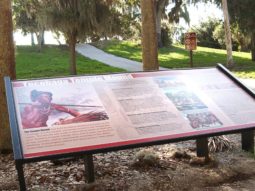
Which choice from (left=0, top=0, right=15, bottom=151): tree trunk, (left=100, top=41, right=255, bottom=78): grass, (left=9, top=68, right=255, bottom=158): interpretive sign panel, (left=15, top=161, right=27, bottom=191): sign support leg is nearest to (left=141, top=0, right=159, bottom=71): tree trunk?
(left=9, top=68, right=255, bottom=158): interpretive sign panel

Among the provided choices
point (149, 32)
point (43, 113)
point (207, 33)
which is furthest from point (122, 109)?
point (207, 33)

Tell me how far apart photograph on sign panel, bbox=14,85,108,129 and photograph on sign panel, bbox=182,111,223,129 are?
94 cm

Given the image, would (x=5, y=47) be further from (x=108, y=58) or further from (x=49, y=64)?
(x=108, y=58)

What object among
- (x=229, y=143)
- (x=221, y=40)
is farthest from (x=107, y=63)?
(x=229, y=143)

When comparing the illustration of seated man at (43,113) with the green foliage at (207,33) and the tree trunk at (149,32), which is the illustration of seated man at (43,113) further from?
the green foliage at (207,33)

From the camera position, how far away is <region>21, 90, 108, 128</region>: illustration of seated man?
4.30 m

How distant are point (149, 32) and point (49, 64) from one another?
709 inches

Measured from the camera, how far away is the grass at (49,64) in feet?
69.2

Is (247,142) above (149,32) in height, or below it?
below

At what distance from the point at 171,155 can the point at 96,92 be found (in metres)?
1.67

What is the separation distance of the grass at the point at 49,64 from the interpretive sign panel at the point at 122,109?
14.6m

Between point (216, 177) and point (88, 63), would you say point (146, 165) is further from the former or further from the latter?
point (88, 63)

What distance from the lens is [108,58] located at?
27828 millimetres

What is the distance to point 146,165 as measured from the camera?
5.43 metres
